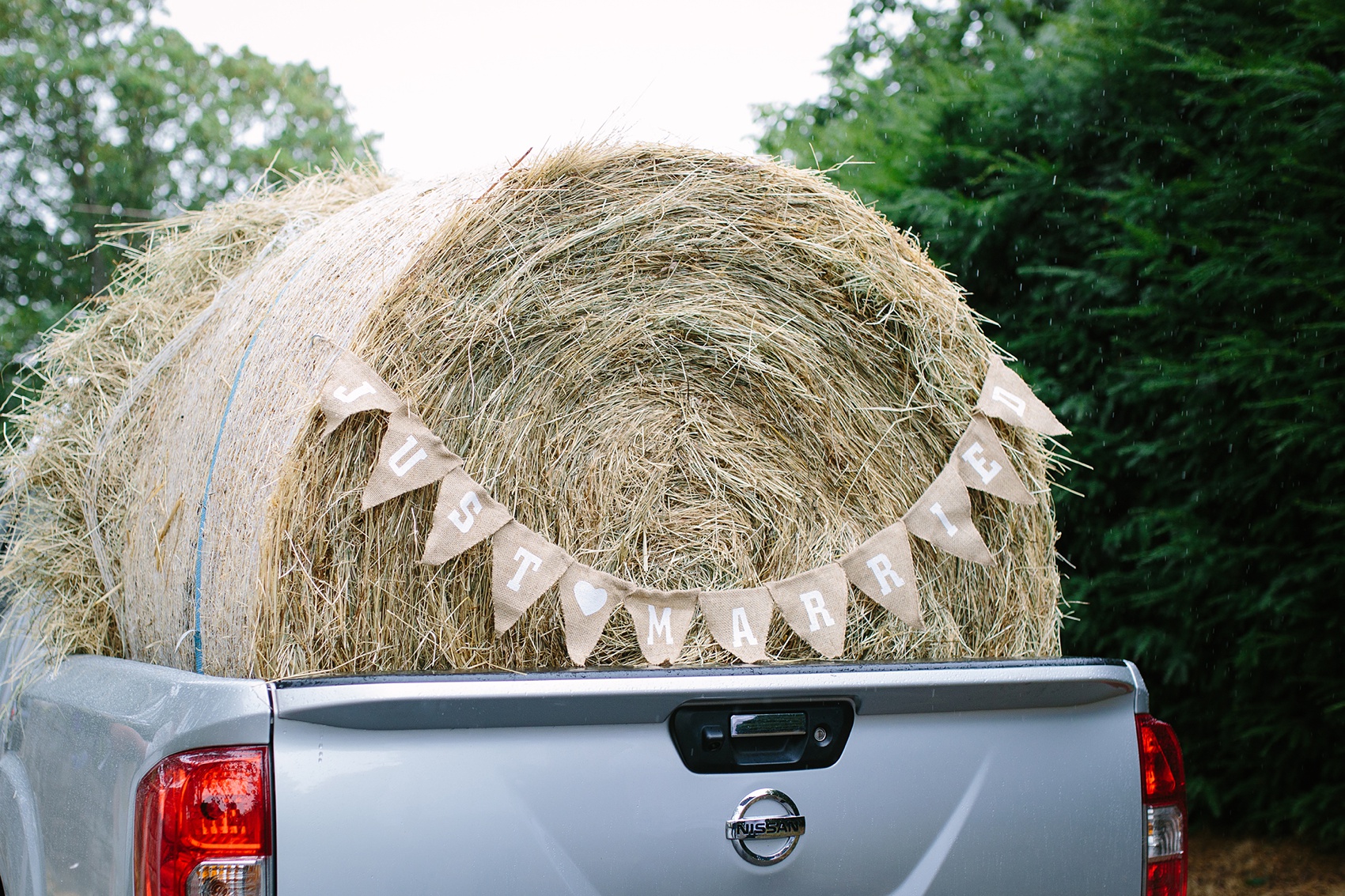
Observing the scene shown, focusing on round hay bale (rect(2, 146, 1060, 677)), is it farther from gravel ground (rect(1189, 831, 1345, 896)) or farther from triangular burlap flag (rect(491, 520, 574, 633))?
gravel ground (rect(1189, 831, 1345, 896))

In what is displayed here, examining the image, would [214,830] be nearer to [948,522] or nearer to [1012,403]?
[948,522]

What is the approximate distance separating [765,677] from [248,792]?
2.68ft

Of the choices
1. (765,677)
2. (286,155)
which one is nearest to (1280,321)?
(765,677)

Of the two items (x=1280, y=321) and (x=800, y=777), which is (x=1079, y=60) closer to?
(x=1280, y=321)

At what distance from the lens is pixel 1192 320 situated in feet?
14.9

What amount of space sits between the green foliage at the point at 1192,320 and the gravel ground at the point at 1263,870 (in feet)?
0.45

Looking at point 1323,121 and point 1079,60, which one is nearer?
point 1323,121

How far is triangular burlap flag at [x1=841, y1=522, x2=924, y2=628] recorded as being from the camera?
254 cm

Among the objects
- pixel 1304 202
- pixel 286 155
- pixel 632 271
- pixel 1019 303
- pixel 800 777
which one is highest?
pixel 286 155

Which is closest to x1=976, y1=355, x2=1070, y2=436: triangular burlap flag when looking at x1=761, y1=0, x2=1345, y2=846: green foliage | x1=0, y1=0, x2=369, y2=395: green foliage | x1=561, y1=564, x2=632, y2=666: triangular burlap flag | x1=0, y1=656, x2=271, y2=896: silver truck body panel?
x1=561, y1=564, x2=632, y2=666: triangular burlap flag

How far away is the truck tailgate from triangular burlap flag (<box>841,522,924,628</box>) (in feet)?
1.61

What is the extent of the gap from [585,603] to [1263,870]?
12.5ft

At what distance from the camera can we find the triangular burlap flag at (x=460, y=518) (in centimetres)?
215

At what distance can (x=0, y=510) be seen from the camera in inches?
124
